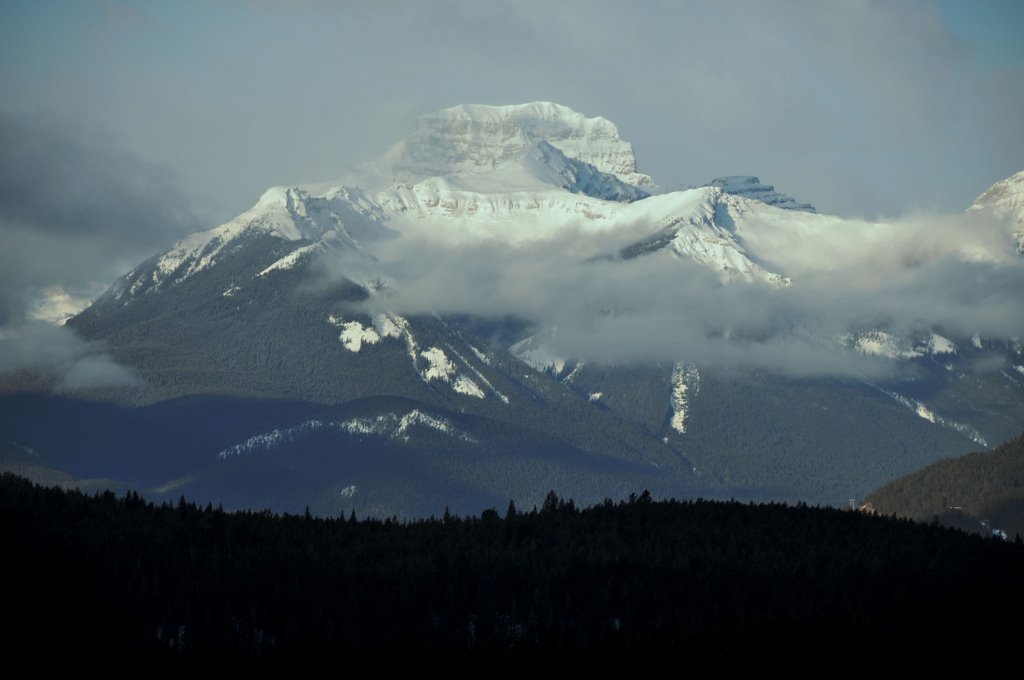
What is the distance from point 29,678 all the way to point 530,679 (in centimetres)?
5425

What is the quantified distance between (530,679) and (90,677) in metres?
47.6

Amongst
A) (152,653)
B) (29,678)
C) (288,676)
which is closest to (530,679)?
(288,676)

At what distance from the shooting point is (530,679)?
654ft

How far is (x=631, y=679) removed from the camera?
655 feet

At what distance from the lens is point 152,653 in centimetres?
19938

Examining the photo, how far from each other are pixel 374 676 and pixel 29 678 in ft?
122

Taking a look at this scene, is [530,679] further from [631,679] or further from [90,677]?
[90,677]

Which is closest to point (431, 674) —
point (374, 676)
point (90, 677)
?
point (374, 676)

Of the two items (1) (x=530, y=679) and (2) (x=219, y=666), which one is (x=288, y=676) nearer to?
(2) (x=219, y=666)

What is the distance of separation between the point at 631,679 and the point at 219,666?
45340mm

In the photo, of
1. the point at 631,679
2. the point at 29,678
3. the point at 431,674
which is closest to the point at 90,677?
the point at 29,678

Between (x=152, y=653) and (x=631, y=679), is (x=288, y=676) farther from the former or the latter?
(x=631, y=679)

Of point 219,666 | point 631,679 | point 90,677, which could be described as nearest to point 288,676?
point 219,666

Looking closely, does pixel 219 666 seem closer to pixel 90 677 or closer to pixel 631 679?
pixel 90 677
